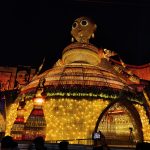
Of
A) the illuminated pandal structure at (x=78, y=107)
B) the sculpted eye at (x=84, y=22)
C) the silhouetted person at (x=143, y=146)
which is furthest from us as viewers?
the sculpted eye at (x=84, y=22)

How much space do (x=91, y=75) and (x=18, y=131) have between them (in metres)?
6.45

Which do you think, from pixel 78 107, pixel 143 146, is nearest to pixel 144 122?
pixel 78 107

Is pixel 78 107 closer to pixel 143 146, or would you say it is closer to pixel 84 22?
pixel 84 22

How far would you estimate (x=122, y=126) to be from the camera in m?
22.2

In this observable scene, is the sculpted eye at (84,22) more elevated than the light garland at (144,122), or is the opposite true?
the sculpted eye at (84,22)

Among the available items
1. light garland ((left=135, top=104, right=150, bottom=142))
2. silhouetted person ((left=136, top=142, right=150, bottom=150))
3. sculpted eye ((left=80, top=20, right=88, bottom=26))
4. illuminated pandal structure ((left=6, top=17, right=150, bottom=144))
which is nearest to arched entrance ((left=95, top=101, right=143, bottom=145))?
illuminated pandal structure ((left=6, top=17, right=150, bottom=144))

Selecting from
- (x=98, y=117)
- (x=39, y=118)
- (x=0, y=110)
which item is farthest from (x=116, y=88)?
(x=0, y=110)

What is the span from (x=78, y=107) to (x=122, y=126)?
16.2 ft

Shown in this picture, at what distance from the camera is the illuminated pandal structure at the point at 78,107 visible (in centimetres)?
1797

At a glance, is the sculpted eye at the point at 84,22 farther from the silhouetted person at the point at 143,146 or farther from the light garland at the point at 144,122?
the silhouetted person at the point at 143,146

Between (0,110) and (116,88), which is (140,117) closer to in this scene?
(116,88)

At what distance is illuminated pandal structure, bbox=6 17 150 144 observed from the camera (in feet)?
59.0

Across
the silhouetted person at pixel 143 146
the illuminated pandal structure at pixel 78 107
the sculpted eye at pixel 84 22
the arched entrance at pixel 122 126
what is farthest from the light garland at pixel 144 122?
the silhouetted person at pixel 143 146

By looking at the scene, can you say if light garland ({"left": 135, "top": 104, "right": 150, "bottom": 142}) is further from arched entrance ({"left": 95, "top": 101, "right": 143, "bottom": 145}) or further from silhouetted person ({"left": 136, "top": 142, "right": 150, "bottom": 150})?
silhouetted person ({"left": 136, "top": 142, "right": 150, "bottom": 150})
